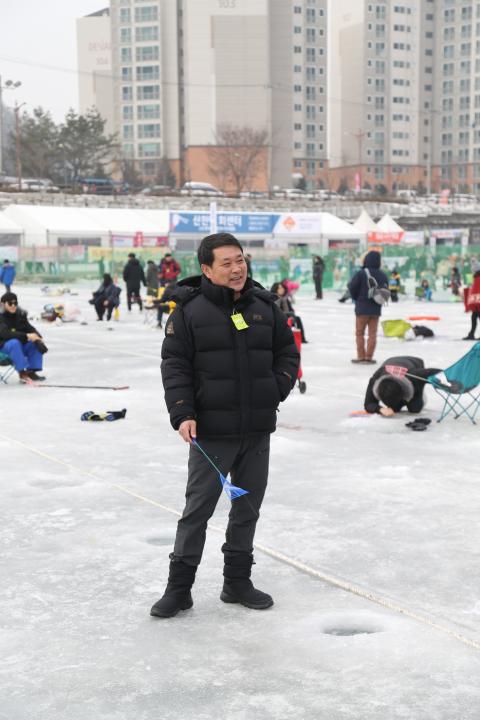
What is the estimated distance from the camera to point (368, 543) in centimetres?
528

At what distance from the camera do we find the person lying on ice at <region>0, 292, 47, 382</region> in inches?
452

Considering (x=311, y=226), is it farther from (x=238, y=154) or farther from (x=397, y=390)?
(x=238, y=154)

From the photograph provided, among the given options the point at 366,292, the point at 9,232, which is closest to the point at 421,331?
the point at 366,292

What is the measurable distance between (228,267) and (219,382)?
1.62ft

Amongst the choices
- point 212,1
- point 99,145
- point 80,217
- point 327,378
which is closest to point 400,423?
point 327,378

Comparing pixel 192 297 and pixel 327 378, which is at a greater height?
pixel 192 297

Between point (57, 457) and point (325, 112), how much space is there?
144 meters

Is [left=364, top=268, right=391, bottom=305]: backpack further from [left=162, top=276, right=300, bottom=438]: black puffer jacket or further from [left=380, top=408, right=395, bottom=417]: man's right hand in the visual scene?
[left=162, top=276, right=300, bottom=438]: black puffer jacket

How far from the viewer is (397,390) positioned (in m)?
9.52

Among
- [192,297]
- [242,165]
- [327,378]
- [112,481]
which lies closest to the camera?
[192,297]

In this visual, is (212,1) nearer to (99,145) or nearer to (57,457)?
(99,145)

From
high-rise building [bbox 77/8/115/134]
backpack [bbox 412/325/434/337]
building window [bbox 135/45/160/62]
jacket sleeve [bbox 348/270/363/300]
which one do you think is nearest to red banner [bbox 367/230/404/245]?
backpack [bbox 412/325/434/337]

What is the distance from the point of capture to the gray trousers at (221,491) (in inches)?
161

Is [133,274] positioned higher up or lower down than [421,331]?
higher up
